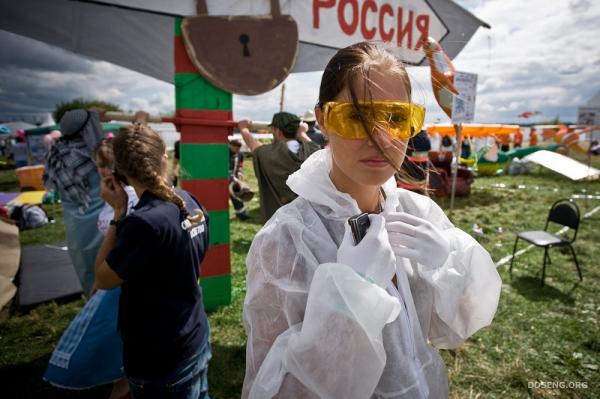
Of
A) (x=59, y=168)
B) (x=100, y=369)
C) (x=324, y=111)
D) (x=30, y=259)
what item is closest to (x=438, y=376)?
(x=324, y=111)

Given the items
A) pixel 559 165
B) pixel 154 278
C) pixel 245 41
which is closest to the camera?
pixel 154 278

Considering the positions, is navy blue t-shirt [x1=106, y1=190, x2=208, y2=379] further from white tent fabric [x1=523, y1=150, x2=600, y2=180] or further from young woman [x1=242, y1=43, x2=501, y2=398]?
white tent fabric [x1=523, y1=150, x2=600, y2=180]

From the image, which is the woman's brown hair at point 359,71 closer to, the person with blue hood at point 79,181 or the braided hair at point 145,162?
the braided hair at point 145,162

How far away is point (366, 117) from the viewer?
96cm

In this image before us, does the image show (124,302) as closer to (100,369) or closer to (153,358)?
(153,358)

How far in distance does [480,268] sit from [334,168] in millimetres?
640

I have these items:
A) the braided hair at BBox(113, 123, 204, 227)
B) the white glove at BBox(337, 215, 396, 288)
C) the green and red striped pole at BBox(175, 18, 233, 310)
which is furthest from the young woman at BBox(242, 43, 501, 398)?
the green and red striped pole at BBox(175, 18, 233, 310)

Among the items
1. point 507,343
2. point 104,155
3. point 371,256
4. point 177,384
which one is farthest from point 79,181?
point 507,343

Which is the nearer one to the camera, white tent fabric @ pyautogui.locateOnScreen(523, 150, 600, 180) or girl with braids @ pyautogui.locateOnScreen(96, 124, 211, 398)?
girl with braids @ pyautogui.locateOnScreen(96, 124, 211, 398)

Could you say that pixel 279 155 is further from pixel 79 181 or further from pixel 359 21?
pixel 79 181

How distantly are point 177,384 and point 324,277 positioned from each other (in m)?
1.24

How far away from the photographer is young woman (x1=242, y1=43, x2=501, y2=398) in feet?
2.77

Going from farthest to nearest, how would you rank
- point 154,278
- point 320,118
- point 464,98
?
point 464,98
point 154,278
point 320,118

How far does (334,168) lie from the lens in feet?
3.80
